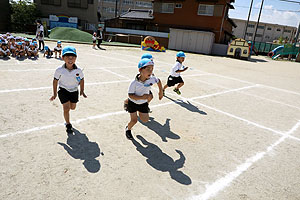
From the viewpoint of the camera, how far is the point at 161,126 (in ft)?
16.0

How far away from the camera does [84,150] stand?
3.58 meters

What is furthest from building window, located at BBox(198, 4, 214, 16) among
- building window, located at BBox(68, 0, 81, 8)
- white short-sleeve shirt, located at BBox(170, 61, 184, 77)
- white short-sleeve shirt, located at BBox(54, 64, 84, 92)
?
white short-sleeve shirt, located at BBox(54, 64, 84, 92)

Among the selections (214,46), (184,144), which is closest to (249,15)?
(214,46)

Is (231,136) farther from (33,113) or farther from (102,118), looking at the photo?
(33,113)

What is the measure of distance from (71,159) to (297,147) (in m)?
4.52

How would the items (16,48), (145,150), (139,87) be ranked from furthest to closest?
(16,48) < (139,87) < (145,150)

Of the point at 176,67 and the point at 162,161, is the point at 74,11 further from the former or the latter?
the point at 162,161

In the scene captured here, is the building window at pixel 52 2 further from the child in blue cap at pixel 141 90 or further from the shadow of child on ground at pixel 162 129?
the child in blue cap at pixel 141 90

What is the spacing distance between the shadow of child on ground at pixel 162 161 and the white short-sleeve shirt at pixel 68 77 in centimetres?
158

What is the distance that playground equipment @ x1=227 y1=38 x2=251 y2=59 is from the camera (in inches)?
1019

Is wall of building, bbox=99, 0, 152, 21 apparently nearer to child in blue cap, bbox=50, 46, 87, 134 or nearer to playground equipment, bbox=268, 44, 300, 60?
playground equipment, bbox=268, 44, 300, 60

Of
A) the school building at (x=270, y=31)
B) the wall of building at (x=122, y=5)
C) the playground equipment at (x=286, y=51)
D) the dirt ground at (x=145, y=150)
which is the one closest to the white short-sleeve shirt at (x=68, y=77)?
the dirt ground at (x=145, y=150)

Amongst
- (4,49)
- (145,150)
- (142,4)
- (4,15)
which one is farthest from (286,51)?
(142,4)

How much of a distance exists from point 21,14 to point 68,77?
36370mm
